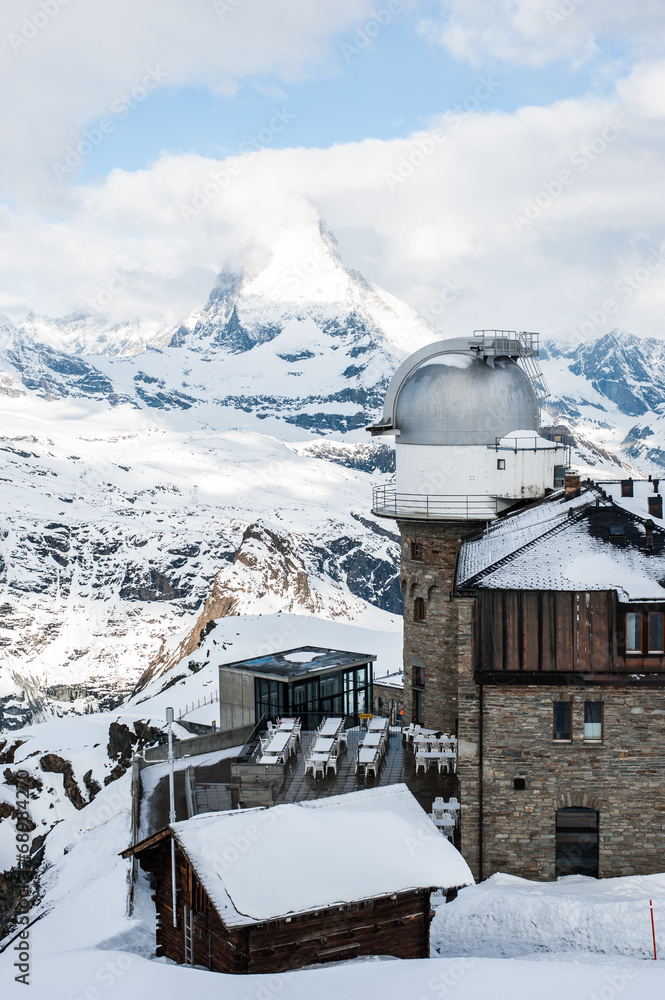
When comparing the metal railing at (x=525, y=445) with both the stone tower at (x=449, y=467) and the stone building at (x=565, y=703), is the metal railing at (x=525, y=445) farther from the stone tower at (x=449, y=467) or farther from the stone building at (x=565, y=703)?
the stone building at (x=565, y=703)

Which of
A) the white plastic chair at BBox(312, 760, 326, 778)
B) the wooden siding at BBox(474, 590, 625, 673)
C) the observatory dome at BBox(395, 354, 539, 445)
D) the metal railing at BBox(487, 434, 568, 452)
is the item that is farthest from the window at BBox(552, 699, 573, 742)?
the observatory dome at BBox(395, 354, 539, 445)

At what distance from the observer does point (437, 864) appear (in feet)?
74.4

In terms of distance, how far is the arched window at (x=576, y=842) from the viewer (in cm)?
2933

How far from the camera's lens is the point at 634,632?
28812 millimetres

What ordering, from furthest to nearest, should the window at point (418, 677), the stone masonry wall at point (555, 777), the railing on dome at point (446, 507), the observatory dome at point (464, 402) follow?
the window at point (418, 677) → the observatory dome at point (464, 402) → the railing on dome at point (446, 507) → the stone masonry wall at point (555, 777)

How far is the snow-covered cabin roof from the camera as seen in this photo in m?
29.3

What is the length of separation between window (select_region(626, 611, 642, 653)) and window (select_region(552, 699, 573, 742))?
7.73ft

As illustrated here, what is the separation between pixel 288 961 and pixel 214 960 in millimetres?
1841

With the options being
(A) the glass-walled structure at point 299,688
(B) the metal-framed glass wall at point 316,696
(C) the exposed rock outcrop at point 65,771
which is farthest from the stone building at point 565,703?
(C) the exposed rock outcrop at point 65,771

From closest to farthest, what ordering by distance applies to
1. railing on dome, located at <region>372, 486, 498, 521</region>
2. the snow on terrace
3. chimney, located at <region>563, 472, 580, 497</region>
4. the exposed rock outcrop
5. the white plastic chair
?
1. the snow on terrace
2. the white plastic chair
3. chimney, located at <region>563, 472, 580, 497</region>
4. railing on dome, located at <region>372, 486, 498, 521</region>
5. the exposed rock outcrop

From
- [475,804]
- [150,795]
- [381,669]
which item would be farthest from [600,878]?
[381,669]

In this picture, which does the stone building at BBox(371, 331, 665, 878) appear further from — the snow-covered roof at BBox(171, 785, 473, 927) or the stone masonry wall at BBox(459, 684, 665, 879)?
the snow-covered roof at BBox(171, 785, 473, 927)

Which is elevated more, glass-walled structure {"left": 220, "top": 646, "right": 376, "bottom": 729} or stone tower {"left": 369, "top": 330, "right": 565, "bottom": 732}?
stone tower {"left": 369, "top": 330, "right": 565, "bottom": 732}

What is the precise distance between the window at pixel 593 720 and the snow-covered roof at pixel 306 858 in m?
6.71
